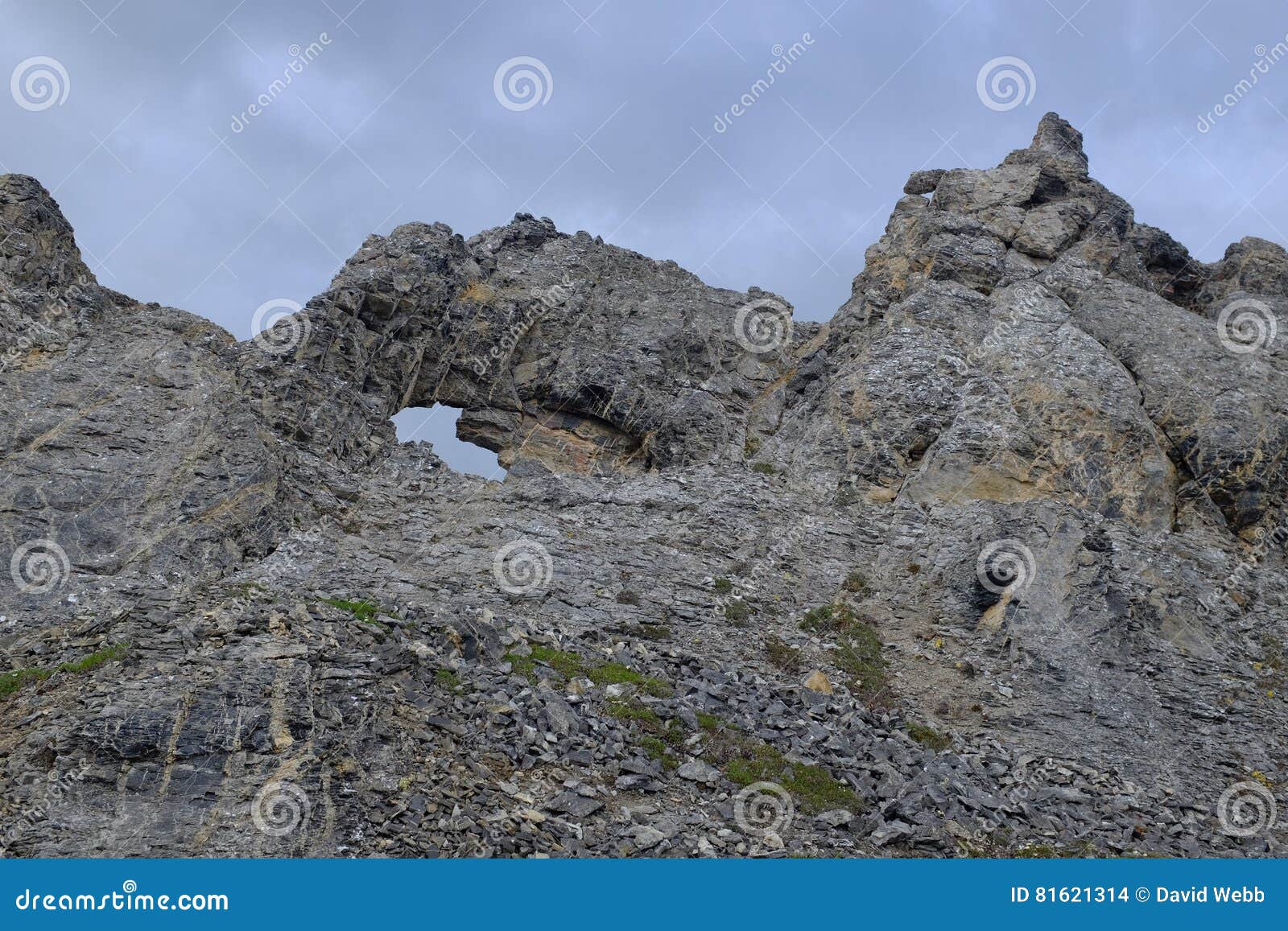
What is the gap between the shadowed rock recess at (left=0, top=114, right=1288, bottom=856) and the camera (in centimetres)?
1669

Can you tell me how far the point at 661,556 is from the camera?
96.5ft

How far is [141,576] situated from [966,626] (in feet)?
73.6

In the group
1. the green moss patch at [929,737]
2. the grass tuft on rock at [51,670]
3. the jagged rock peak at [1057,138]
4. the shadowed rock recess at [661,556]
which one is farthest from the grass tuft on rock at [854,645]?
the jagged rock peak at [1057,138]

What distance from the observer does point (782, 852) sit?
16.1 m

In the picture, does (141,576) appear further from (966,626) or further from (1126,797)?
(1126,797)

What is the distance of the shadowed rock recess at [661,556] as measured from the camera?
1669cm

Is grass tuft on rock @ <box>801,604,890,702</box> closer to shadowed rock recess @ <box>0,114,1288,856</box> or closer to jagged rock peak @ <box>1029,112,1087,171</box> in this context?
shadowed rock recess @ <box>0,114,1288,856</box>

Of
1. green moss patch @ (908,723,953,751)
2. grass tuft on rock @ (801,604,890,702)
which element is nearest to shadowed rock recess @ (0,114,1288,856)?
grass tuft on rock @ (801,604,890,702)

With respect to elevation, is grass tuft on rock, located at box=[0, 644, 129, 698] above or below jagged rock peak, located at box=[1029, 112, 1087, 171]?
below

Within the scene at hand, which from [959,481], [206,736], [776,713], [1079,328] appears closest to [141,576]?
[206,736]

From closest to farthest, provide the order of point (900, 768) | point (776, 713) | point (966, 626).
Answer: point (900, 768)
point (776, 713)
point (966, 626)

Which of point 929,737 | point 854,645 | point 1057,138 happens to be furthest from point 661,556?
point 1057,138

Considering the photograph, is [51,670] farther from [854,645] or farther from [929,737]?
[854,645]

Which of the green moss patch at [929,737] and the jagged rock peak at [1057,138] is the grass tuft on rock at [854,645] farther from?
the jagged rock peak at [1057,138]
